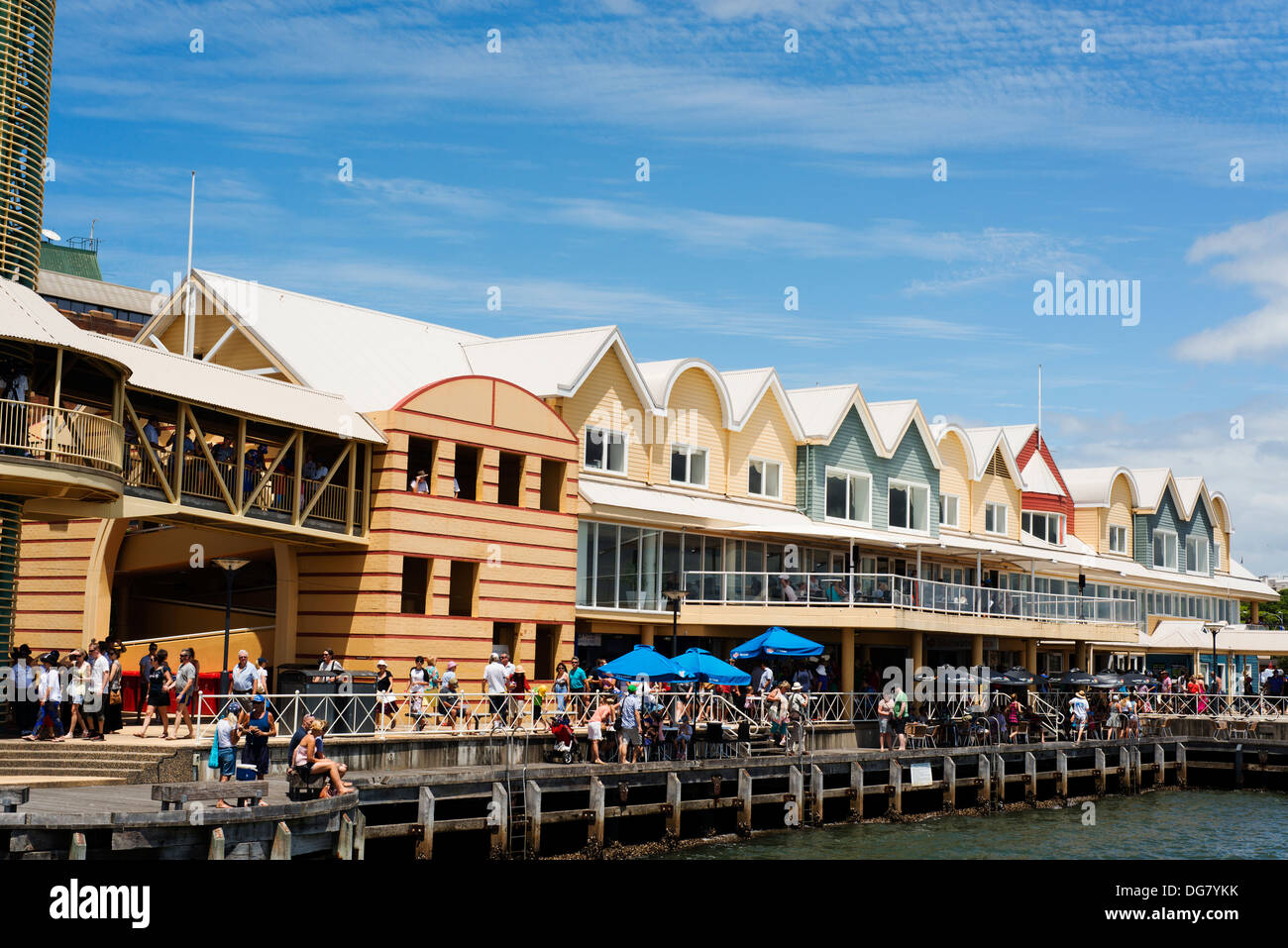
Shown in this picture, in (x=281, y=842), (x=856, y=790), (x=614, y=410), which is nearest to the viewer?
(x=281, y=842)

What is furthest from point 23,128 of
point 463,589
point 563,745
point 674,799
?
point 674,799

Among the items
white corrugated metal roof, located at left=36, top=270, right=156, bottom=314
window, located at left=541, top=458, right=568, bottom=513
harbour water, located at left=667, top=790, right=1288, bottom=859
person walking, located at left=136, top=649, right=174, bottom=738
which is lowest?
harbour water, located at left=667, top=790, right=1288, bottom=859

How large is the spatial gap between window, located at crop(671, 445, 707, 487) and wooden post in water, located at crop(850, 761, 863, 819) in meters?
13.0

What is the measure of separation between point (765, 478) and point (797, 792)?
17.2m

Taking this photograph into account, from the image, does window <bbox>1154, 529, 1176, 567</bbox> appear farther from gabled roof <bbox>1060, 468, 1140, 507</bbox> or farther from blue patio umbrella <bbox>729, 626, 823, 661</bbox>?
blue patio umbrella <bbox>729, 626, 823, 661</bbox>

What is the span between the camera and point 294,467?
3203 centimetres

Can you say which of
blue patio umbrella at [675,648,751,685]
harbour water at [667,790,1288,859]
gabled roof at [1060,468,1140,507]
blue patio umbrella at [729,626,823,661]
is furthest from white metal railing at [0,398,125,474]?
gabled roof at [1060,468,1140,507]

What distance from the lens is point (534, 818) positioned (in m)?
25.5

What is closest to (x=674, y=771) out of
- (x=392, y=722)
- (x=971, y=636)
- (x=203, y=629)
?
(x=392, y=722)

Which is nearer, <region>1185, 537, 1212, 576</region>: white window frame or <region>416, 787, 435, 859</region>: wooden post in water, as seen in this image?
<region>416, 787, 435, 859</region>: wooden post in water

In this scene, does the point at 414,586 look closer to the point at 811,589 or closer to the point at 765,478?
the point at 811,589

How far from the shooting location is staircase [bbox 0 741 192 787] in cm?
2370

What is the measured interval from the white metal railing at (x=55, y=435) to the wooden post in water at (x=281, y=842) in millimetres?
8896
